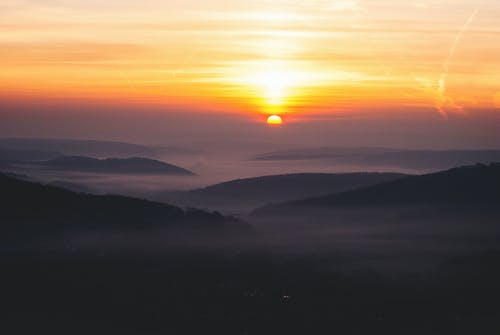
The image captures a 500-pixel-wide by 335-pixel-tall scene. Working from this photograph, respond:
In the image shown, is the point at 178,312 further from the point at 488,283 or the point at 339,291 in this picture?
the point at 488,283

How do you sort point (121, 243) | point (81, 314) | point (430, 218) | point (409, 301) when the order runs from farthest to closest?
1. point (430, 218)
2. point (121, 243)
3. point (409, 301)
4. point (81, 314)

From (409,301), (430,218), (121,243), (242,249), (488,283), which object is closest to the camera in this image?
(409,301)

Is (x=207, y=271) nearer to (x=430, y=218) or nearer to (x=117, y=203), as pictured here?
(x=117, y=203)

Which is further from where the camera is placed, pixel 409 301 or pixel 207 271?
pixel 207 271

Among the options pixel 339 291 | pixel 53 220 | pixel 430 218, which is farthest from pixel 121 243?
pixel 430 218

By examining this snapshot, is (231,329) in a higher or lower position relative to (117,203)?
lower

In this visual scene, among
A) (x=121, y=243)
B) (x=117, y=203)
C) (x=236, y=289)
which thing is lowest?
(x=236, y=289)
